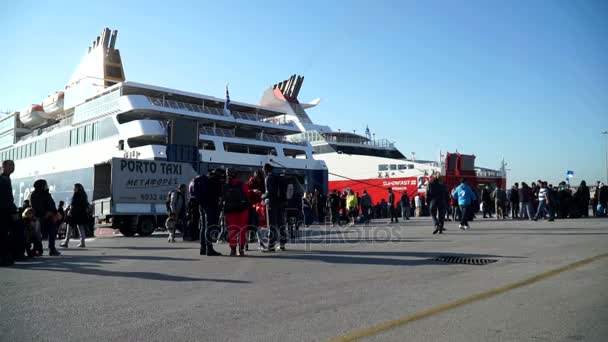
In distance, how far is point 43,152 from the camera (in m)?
36.4

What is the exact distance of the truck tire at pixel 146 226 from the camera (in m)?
16.1

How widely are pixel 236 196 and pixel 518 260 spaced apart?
14.4 feet

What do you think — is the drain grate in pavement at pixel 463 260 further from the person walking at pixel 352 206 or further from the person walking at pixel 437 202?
the person walking at pixel 352 206

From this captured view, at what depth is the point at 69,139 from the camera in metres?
33.5

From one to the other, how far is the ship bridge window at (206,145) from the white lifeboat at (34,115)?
701 inches

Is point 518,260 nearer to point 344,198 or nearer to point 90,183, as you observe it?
point 344,198

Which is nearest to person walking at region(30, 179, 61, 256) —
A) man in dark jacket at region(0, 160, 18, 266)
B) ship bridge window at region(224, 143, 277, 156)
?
man in dark jacket at region(0, 160, 18, 266)

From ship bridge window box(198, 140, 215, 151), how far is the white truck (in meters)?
14.2

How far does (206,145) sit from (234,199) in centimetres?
2434

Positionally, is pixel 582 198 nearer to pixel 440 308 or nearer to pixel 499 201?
pixel 499 201

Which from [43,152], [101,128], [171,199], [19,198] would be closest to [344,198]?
[171,199]

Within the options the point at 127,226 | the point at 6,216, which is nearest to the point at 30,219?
the point at 6,216

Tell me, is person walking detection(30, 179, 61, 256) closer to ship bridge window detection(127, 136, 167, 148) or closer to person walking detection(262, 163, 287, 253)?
person walking detection(262, 163, 287, 253)

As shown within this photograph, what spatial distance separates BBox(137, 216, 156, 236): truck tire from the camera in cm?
1606
